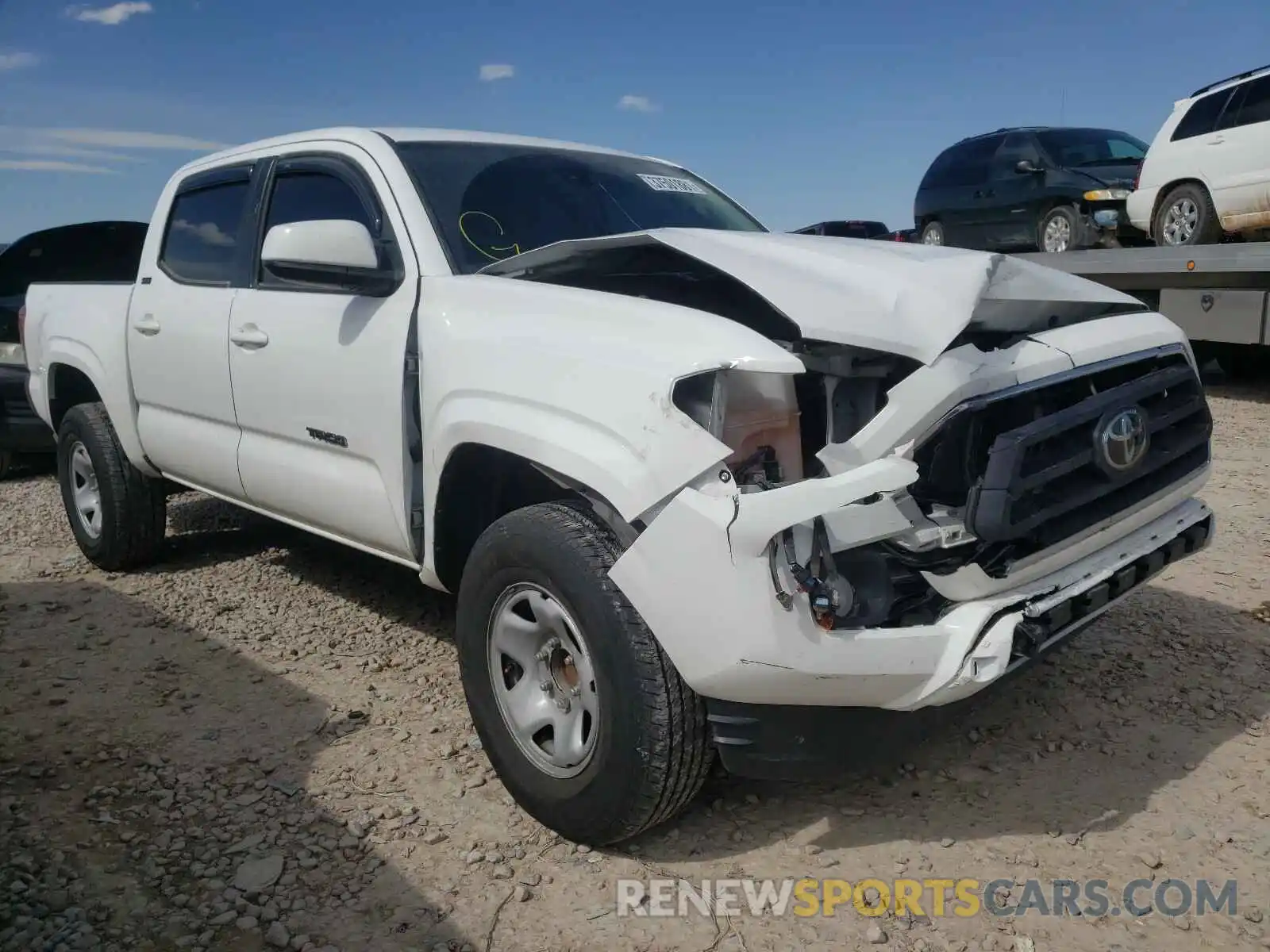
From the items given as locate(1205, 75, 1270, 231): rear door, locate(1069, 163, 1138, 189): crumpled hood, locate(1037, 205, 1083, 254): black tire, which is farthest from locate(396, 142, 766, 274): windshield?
locate(1069, 163, 1138, 189): crumpled hood

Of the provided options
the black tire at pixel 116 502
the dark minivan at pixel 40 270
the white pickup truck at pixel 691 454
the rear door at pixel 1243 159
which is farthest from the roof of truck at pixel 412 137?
the rear door at pixel 1243 159

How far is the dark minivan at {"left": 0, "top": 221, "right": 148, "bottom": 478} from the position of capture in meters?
7.46

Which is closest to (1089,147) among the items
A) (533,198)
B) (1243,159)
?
(1243,159)

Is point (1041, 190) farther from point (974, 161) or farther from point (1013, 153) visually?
point (974, 161)

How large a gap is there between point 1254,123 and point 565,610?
8.82m

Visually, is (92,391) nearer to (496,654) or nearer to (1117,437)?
(496,654)

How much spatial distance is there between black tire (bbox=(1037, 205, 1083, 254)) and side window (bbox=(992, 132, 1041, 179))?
26.6 inches

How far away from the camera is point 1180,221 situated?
955 centimetres

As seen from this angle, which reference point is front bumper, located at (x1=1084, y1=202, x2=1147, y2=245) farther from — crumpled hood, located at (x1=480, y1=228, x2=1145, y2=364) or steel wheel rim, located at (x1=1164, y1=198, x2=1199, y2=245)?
crumpled hood, located at (x1=480, y1=228, x2=1145, y2=364)

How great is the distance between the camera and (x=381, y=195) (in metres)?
3.46

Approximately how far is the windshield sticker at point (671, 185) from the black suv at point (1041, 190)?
814 cm

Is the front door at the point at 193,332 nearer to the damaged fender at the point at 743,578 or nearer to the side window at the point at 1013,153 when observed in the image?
the damaged fender at the point at 743,578

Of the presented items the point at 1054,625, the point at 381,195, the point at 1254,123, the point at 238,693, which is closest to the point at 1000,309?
the point at 1054,625

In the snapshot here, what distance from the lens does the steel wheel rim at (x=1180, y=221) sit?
938 centimetres
